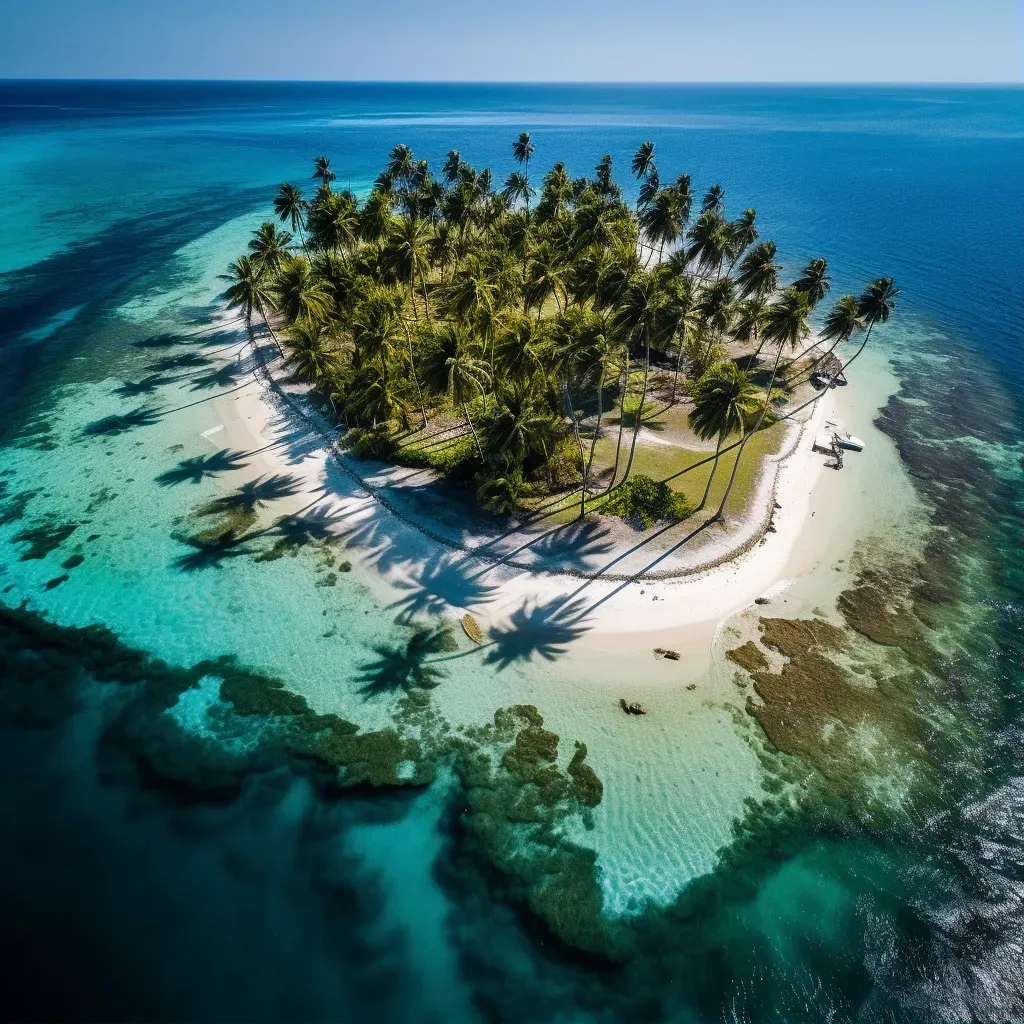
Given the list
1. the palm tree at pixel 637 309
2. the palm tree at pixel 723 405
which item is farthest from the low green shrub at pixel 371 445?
the palm tree at pixel 723 405

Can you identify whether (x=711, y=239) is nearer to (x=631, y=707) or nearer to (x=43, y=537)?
(x=631, y=707)

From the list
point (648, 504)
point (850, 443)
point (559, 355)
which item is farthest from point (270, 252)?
point (850, 443)

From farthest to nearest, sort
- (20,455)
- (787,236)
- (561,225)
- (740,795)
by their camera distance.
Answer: (787,236) → (561,225) → (20,455) → (740,795)

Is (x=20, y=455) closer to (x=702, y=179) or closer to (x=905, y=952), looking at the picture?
(x=905, y=952)

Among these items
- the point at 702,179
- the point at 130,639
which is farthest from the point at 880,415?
the point at 702,179

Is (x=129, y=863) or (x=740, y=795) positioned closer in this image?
(x=129, y=863)
